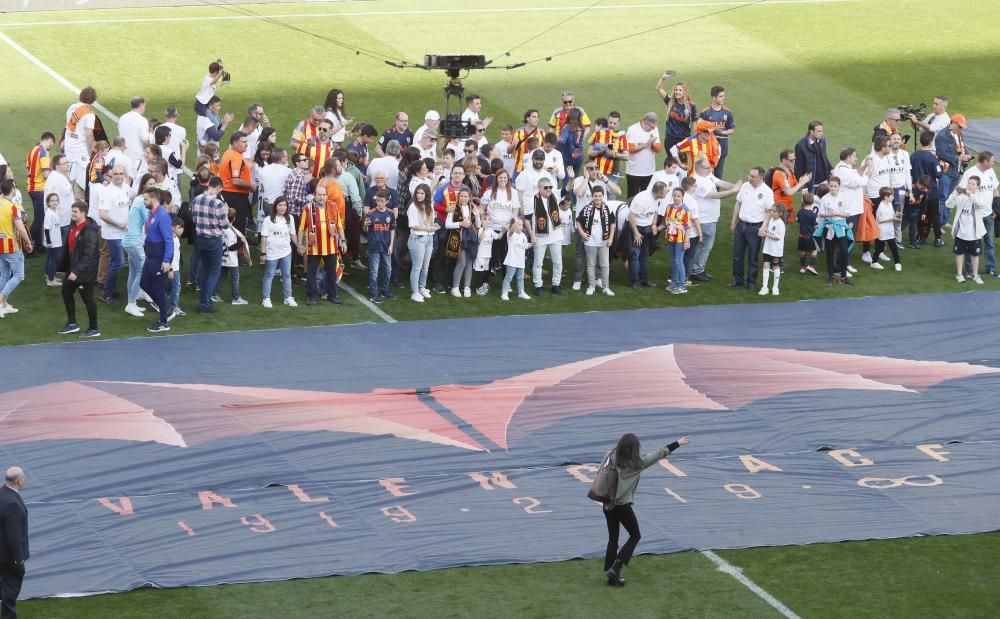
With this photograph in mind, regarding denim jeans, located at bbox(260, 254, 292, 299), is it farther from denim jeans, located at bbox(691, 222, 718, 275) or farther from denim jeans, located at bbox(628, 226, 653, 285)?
denim jeans, located at bbox(691, 222, 718, 275)

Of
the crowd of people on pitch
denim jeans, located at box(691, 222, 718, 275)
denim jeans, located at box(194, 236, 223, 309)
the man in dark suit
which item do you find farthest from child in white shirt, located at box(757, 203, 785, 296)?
the man in dark suit

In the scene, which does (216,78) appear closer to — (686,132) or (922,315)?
(686,132)

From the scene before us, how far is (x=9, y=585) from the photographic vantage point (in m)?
13.0

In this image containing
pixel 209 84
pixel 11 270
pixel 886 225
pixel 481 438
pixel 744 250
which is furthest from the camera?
pixel 209 84

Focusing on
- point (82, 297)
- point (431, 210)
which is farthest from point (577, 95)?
point (82, 297)

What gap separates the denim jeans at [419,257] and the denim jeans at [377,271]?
33 centimetres

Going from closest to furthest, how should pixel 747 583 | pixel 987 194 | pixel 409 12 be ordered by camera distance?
pixel 747 583
pixel 987 194
pixel 409 12

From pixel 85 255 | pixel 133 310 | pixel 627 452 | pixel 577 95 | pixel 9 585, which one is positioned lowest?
pixel 9 585

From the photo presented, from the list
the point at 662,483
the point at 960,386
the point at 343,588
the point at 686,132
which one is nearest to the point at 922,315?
the point at 960,386

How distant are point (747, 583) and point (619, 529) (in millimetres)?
1230

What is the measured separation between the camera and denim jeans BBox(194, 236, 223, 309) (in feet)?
68.2

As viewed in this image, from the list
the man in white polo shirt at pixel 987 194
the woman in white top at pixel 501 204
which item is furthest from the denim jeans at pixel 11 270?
the man in white polo shirt at pixel 987 194

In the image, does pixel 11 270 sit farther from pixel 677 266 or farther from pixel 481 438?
pixel 677 266

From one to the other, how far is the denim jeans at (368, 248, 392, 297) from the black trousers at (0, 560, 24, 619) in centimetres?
948
